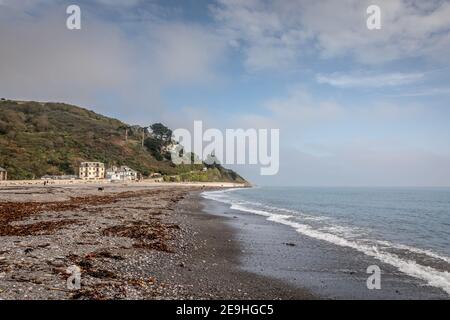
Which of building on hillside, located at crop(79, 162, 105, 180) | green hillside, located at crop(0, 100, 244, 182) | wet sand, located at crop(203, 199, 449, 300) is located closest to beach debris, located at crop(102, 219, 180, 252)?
wet sand, located at crop(203, 199, 449, 300)

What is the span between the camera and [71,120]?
176125mm

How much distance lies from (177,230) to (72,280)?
12.6m

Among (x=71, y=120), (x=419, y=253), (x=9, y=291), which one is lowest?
(x=419, y=253)

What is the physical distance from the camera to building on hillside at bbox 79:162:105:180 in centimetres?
10754

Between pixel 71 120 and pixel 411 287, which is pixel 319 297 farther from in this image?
pixel 71 120

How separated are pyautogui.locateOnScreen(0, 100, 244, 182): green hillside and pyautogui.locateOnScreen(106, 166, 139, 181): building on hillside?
8.44 m

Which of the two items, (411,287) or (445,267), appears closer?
(411,287)

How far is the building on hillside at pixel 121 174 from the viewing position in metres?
120

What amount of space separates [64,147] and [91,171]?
17.2 meters

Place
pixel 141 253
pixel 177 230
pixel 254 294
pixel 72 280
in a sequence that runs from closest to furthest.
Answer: pixel 72 280
pixel 254 294
pixel 141 253
pixel 177 230

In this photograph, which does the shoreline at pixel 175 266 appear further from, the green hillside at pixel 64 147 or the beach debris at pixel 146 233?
the green hillside at pixel 64 147

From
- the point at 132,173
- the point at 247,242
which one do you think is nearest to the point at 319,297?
the point at 247,242

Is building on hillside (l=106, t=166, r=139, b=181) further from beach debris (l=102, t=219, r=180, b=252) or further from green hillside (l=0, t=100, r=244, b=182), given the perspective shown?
beach debris (l=102, t=219, r=180, b=252)

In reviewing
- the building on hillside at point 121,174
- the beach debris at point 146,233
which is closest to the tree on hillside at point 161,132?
the building on hillside at point 121,174
